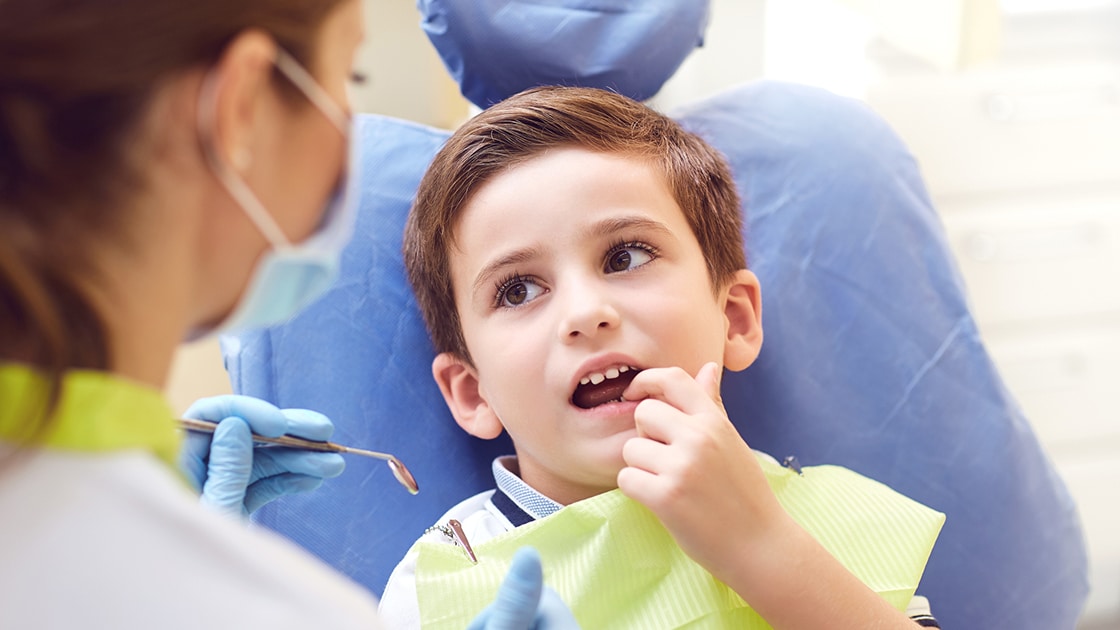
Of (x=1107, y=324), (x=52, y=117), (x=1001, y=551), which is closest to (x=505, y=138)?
(x=52, y=117)

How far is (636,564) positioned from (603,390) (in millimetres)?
178

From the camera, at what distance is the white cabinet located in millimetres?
2018

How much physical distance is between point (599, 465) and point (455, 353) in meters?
0.27

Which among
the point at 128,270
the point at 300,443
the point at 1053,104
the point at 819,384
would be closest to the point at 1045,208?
the point at 1053,104

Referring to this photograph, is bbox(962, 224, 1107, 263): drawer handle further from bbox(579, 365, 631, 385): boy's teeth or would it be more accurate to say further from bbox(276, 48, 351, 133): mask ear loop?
bbox(276, 48, 351, 133): mask ear loop

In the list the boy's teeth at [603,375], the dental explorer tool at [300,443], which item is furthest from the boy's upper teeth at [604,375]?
the dental explorer tool at [300,443]

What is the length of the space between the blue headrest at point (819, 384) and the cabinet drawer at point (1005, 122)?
63cm

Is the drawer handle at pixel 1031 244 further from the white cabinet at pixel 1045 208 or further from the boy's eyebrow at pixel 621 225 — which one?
the boy's eyebrow at pixel 621 225

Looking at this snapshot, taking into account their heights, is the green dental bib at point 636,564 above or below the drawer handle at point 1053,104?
below

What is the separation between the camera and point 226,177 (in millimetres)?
656

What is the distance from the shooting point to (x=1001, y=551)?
1.37m

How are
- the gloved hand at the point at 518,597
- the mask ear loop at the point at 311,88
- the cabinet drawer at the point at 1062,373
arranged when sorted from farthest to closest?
the cabinet drawer at the point at 1062,373 → the gloved hand at the point at 518,597 → the mask ear loop at the point at 311,88

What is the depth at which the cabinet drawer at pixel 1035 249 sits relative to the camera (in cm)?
209

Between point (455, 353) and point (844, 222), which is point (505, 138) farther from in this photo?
point (844, 222)
